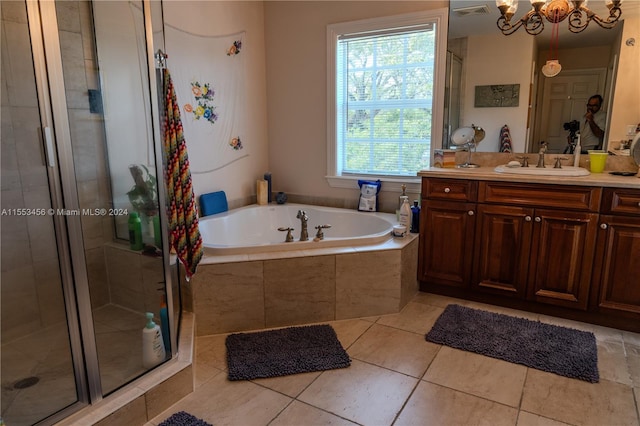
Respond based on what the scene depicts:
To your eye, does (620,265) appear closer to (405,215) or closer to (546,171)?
(546,171)

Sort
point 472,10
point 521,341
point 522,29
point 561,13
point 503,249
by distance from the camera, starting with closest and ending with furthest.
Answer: point 521,341, point 561,13, point 503,249, point 522,29, point 472,10

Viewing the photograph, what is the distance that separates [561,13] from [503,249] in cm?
151

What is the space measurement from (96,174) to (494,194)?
2.31 meters

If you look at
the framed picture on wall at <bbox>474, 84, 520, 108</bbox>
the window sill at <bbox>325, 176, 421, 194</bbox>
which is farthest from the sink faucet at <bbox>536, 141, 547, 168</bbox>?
the window sill at <bbox>325, 176, 421, 194</bbox>

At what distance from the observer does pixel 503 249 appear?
2766 millimetres

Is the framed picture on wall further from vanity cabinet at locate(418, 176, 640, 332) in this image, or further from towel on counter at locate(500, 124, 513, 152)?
vanity cabinet at locate(418, 176, 640, 332)

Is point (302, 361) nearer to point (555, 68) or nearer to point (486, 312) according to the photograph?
point (486, 312)

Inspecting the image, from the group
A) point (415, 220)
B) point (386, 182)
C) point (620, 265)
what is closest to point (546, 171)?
point (620, 265)

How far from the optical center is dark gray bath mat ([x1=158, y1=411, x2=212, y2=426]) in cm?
178

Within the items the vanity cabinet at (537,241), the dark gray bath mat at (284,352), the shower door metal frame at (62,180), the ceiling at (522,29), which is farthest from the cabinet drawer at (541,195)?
the shower door metal frame at (62,180)

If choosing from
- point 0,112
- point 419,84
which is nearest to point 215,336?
point 0,112

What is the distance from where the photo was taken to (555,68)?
2783 millimetres

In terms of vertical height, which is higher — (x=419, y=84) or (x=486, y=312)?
(x=419, y=84)

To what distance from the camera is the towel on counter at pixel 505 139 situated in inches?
119
